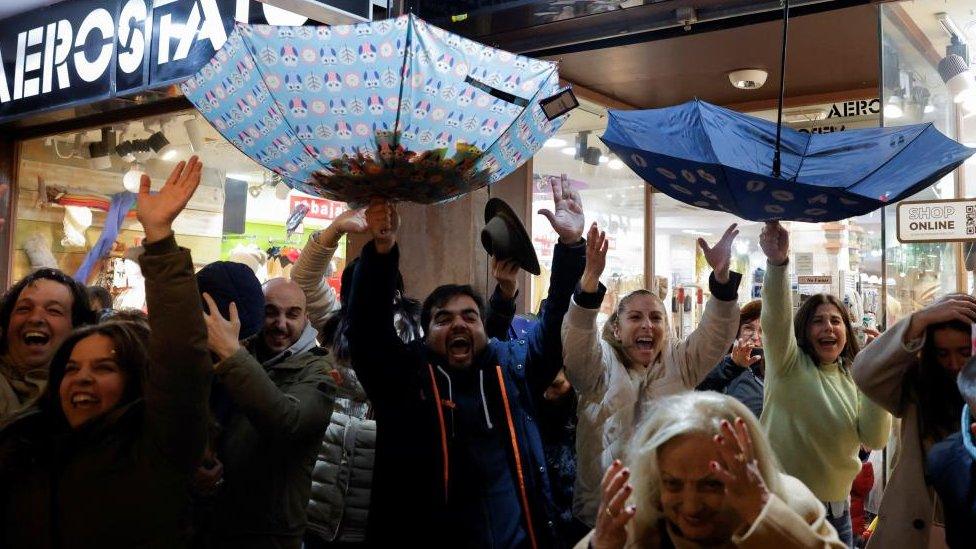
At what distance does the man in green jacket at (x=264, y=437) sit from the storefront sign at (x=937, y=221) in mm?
2937

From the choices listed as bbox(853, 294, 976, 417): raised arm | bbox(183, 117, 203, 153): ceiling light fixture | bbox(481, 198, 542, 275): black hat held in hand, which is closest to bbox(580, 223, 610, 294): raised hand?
bbox(481, 198, 542, 275): black hat held in hand

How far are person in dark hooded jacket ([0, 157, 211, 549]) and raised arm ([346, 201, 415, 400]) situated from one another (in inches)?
26.3

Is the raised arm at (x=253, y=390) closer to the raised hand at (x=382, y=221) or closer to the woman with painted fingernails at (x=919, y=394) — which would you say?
the raised hand at (x=382, y=221)

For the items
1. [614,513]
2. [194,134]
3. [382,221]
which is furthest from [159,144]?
[614,513]

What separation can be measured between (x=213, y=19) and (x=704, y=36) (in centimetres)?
285

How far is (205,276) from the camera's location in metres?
3.23

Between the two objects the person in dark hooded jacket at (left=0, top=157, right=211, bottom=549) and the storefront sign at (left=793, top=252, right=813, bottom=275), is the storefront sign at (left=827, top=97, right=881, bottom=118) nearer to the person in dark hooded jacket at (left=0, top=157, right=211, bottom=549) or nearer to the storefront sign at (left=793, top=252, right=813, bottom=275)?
the storefront sign at (left=793, top=252, right=813, bottom=275)

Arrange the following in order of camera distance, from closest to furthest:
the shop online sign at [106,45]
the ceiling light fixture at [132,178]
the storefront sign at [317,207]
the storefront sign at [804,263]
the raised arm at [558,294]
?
1. the raised arm at [558,294]
2. the shop online sign at [106,45]
3. the storefront sign at [804,263]
4. the storefront sign at [317,207]
5. the ceiling light fixture at [132,178]

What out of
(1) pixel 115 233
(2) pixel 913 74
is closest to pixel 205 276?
(2) pixel 913 74

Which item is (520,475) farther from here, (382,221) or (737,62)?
(737,62)

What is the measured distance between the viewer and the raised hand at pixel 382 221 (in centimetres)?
294

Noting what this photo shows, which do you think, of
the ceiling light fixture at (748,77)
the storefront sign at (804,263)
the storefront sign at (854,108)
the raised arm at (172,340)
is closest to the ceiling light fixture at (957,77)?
the ceiling light fixture at (748,77)

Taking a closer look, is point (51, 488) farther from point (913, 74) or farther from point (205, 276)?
point (913, 74)

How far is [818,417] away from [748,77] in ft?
8.66
